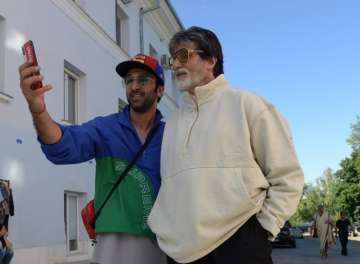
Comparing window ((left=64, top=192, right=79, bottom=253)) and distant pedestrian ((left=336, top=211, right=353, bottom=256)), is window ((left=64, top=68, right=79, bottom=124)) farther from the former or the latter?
distant pedestrian ((left=336, top=211, right=353, bottom=256))

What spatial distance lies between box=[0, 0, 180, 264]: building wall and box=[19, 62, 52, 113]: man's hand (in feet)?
24.6

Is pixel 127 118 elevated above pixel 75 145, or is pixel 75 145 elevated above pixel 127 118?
pixel 127 118

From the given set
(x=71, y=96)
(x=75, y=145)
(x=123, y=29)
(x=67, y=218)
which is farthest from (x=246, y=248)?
(x=123, y=29)

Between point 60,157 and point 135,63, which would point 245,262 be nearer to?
point 60,157

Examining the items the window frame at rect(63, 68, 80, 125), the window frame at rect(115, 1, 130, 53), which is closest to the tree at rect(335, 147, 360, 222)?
the window frame at rect(115, 1, 130, 53)

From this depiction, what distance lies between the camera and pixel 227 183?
2285 mm

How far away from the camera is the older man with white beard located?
7.43 feet

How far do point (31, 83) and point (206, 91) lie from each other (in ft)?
2.56

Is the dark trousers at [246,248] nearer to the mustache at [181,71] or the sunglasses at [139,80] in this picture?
the mustache at [181,71]

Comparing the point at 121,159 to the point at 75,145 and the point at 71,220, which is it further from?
the point at 71,220

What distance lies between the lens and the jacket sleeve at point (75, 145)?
2611mm

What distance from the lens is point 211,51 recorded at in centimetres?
264

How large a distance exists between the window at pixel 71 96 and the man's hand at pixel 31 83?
10.5 metres

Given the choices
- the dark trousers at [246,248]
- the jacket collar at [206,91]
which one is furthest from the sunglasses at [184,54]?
the dark trousers at [246,248]
